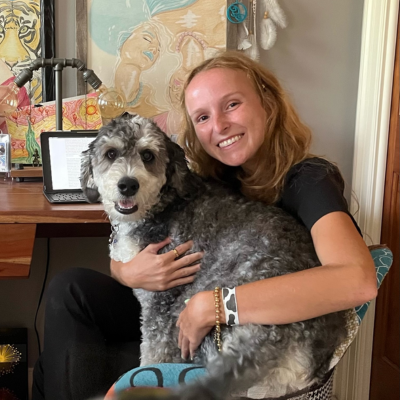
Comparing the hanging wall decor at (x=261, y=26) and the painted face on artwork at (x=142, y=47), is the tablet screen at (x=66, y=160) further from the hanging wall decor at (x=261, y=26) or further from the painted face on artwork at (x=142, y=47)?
the hanging wall decor at (x=261, y=26)

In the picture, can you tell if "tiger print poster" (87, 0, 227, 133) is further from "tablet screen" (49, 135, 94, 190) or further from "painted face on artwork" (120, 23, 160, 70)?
"tablet screen" (49, 135, 94, 190)

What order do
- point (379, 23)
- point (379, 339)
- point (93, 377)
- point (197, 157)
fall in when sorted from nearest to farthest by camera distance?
point (93, 377)
point (197, 157)
point (379, 23)
point (379, 339)

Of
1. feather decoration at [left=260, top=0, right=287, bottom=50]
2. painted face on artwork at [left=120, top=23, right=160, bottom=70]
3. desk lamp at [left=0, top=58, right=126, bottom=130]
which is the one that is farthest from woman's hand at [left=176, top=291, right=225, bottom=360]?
feather decoration at [left=260, top=0, right=287, bottom=50]

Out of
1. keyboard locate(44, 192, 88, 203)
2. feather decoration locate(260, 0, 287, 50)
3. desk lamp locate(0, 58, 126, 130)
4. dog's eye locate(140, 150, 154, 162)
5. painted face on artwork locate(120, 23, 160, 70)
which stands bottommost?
keyboard locate(44, 192, 88, 203)

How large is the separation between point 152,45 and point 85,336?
1245 mm

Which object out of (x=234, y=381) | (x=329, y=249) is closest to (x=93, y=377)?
(x=234, y=381)

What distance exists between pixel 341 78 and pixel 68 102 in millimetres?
1250

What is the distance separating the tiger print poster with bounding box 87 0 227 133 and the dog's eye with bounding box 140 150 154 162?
75 centimetres

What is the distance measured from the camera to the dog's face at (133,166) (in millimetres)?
1155

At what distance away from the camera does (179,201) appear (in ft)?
4.15

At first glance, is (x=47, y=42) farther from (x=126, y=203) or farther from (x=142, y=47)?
(x=126, y=203)

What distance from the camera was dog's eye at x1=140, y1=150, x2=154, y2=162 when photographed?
120 cm

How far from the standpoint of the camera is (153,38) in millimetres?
1879

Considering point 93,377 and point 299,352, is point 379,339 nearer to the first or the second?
point 299,352
